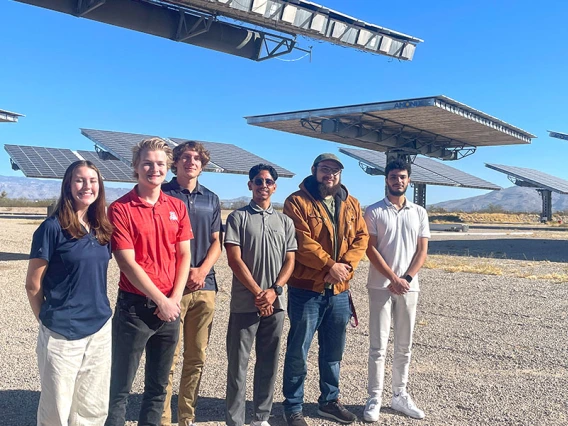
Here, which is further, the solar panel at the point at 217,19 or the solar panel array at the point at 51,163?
the solar panel array at the point at 51,163

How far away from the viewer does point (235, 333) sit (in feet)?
11.8

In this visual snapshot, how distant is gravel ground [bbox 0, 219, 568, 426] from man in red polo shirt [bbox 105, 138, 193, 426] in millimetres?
841

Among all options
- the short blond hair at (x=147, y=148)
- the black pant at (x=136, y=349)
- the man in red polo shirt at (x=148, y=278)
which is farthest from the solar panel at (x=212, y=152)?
Result: the black pant at (x=136, y=349)

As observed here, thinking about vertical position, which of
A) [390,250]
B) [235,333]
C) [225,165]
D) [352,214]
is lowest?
[235,333]

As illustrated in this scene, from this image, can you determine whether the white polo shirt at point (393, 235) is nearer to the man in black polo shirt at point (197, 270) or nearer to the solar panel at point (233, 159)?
the man in black polo shirt at point (197, 270)

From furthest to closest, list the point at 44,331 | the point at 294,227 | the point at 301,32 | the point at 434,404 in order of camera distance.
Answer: the point at 301,32, the point at 434,404, the point at 294,227, the point at 44,331

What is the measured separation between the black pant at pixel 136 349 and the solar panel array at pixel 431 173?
29119 millimetres

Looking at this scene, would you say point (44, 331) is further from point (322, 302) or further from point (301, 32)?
point (301, 32)

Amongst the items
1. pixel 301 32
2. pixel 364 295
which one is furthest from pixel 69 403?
pixel 301 32

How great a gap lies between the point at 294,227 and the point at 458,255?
13.0 m

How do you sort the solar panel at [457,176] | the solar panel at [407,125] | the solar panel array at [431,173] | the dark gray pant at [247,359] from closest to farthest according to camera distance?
the dark gray pant at [247,359]
the solar panel at [407,125]
the solar panel array at [431,173]
the solar panel at [457,176]

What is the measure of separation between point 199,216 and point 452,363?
3.31 m

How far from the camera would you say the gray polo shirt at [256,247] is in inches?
142

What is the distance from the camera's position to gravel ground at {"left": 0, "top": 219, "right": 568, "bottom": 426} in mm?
4023
